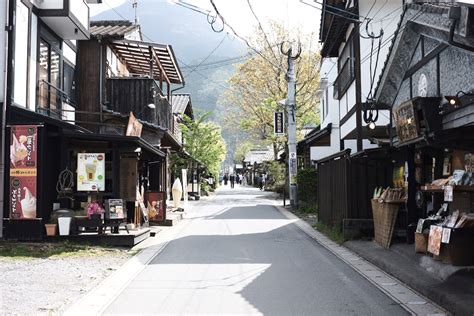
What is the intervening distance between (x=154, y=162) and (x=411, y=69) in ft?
39.1

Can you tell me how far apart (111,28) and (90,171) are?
10474 millimetres

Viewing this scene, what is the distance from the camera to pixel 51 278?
30.2ft

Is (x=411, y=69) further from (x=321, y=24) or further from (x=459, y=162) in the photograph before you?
(x=321, y=24)

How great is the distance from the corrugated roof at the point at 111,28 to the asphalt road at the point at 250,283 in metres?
9.52

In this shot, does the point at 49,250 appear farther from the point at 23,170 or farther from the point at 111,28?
the point at 111,28

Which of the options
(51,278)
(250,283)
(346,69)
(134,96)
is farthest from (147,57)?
(250,283)

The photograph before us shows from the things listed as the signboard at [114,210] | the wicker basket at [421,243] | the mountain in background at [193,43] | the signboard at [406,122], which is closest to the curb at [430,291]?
the wicker basket at [421,243]

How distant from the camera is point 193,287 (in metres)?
8.61

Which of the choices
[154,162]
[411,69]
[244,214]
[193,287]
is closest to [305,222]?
[244,214]

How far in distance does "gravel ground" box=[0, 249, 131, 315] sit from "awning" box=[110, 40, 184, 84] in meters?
10.2

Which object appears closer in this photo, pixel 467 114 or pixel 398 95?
pixel 467 114

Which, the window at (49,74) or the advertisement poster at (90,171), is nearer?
the advertisement poster at (90,171)

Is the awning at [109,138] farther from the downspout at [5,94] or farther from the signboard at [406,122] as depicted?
the signboard at [406,122]

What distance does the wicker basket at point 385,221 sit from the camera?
1200cm
